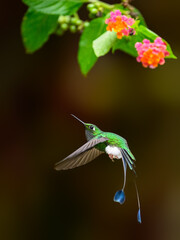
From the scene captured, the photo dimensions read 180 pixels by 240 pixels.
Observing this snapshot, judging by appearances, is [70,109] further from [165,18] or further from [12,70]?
[165,18]

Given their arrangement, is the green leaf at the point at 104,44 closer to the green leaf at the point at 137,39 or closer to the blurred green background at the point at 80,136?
the green leaf at the point at 137,39

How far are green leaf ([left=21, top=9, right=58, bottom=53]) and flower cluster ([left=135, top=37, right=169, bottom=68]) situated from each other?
0.42 metres

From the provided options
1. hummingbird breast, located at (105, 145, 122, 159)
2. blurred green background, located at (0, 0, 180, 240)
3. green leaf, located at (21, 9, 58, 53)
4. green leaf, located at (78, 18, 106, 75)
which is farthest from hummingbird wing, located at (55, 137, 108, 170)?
blurred green background, located at (0, 0, 180, 240)

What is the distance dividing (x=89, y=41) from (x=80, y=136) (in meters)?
1.03

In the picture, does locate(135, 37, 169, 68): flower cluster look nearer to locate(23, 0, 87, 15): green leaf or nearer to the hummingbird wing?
the hummingbird wing

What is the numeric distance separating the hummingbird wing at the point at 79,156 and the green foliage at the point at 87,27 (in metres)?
0.20

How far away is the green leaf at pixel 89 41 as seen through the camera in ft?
3.35

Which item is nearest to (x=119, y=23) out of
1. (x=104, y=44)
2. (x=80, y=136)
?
(x=104, y=44)

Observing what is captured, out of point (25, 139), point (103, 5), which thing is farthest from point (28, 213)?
point (103, 5)

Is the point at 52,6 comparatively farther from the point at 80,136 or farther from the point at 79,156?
the point at 80,136

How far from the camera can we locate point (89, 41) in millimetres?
1069

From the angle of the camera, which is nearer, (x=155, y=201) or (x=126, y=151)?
(x=126, y=151)

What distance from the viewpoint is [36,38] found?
1.19 metres

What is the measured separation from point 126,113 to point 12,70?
0.59m
